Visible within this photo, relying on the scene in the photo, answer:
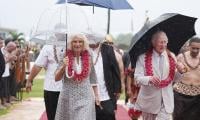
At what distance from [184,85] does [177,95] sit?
9.2 inches

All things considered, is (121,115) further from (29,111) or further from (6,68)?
(6,68)

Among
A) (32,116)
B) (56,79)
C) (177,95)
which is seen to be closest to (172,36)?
(177,95)

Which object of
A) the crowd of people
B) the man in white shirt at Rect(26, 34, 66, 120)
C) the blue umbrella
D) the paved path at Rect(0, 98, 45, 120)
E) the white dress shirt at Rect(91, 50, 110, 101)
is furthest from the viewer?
the paved path at Rect(0, 98, 45, 120)

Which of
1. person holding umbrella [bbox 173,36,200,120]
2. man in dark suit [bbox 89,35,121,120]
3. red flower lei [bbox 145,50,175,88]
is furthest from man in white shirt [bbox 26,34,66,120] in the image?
person holding umbrella [bbox 173,36,200,120]

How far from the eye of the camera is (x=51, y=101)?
851 centimetres

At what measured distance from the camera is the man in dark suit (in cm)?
868

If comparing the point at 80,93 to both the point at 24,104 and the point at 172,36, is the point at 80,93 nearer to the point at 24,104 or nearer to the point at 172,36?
the point at 172,36

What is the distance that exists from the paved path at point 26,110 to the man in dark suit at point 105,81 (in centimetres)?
487

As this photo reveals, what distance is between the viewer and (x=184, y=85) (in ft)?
31.1

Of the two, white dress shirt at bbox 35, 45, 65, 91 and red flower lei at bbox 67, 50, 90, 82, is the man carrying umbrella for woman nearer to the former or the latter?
red flower lei at bbox 67, 50, 90, 82

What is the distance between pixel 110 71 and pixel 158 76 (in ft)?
3.43

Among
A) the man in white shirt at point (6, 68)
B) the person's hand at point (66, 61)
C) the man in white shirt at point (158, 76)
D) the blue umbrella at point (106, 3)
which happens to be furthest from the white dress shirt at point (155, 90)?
the man in white shirt at point (6, 68)

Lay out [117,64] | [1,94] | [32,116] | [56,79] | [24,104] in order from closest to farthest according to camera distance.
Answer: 1. [56,79]
2. [117,64]
3. [32,116]
4. [1,94]
5. [24,104]

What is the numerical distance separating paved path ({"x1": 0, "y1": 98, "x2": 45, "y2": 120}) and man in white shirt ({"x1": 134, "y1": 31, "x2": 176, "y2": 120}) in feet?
18.5
